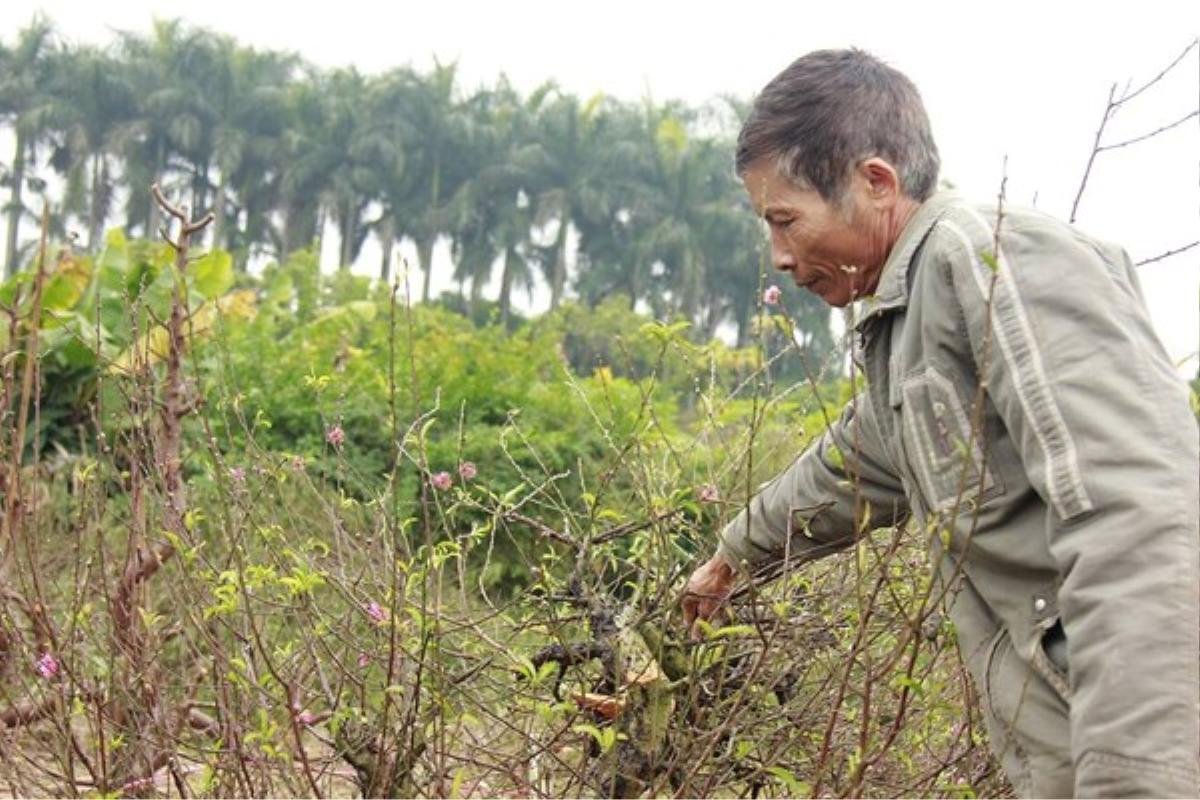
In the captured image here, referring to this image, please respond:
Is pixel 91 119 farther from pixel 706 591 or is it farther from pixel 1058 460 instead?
pixel 1058 460

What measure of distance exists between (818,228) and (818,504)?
2.00 feet

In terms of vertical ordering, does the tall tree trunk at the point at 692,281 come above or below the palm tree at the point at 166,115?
below

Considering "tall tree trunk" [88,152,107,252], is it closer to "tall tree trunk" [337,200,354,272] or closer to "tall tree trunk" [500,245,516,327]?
"tall tree trunk" [337,200,354,272]

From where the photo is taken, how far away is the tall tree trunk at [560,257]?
5553 centimetres

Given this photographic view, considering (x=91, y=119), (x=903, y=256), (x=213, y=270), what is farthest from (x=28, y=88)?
(x=903, y=256)

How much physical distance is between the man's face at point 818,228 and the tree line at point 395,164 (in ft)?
170

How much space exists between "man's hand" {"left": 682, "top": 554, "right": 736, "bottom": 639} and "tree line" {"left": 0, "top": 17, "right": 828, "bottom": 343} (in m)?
51.5

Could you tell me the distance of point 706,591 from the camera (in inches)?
103

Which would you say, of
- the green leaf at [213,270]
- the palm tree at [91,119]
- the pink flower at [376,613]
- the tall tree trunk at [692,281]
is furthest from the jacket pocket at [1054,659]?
the palm tree at [91,119]

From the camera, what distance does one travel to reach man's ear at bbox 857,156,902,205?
2.03 metres

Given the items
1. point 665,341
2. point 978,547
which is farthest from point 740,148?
point 978,547

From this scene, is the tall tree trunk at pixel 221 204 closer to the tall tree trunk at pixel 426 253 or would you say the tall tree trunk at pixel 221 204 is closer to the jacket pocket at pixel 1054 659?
the tall tree trunk at pixel 426 253

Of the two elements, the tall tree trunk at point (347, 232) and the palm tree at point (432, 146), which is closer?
the tall tree trunk at point (347, 232)

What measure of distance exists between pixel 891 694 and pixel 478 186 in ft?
180
